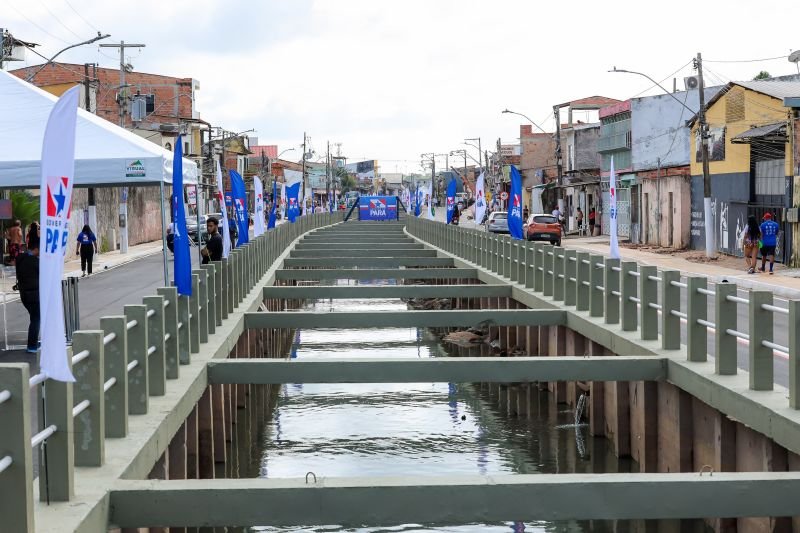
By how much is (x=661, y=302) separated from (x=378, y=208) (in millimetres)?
81152

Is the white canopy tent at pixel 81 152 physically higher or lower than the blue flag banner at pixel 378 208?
higher

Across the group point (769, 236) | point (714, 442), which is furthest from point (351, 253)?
point (714, 442)

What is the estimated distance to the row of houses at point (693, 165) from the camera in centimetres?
3947

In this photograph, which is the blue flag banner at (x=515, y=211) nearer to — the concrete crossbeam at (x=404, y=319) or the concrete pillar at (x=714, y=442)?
the concrete crossbeam at (x=404, y=319)

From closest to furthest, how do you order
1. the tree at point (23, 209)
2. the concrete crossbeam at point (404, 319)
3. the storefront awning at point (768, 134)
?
the concrete crossbeam at point (404, 319) → the storefront awning at point (768, 134) → the tree at point (23, 209)

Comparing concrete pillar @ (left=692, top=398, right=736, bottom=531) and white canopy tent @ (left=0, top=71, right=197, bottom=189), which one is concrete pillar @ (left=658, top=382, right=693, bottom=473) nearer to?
concrete pillar @ (left=692, top=398, right=736, bottom=531)

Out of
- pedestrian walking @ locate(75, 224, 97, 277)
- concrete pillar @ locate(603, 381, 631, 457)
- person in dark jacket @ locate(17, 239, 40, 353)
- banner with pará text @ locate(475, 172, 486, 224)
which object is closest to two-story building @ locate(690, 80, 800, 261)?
banner with pará text @ locate(475, 172, 486, 224)

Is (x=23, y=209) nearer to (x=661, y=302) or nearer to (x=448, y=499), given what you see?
(x=661, y=302)

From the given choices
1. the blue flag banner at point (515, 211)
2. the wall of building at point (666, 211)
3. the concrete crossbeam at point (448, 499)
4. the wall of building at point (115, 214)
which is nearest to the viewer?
the concrete crossbeam at point (448, 499)

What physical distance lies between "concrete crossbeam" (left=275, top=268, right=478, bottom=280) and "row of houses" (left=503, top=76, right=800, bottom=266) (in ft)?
35.7

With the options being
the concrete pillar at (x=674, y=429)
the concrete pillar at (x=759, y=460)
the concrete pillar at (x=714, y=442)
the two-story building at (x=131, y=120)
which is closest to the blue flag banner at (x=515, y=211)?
the two-story building at (x=131, y=120)

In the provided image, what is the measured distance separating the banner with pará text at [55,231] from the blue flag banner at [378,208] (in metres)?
89.8

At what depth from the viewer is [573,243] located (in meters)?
65.4

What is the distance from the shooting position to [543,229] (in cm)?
5978
